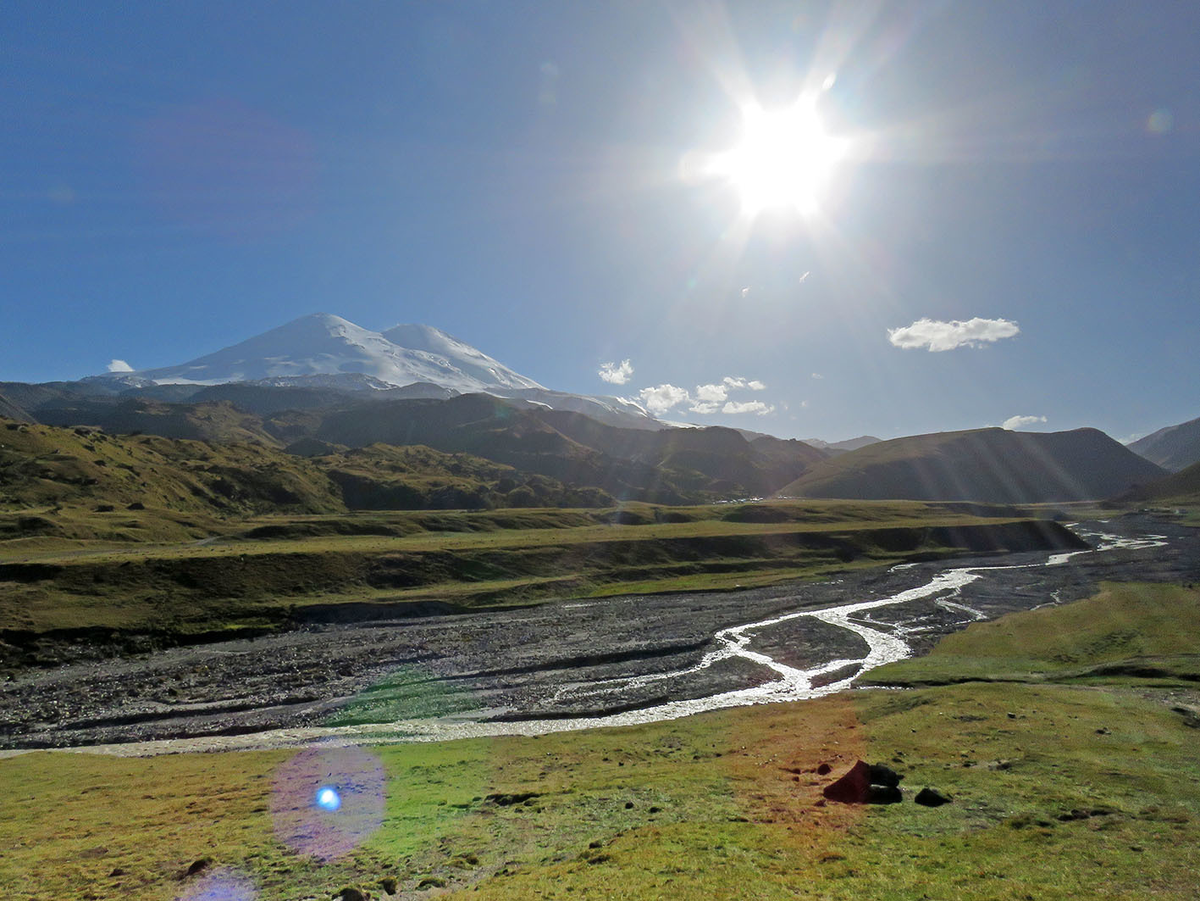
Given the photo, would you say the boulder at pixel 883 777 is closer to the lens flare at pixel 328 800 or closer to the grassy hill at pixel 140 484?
the lens flare at pixel 328 800

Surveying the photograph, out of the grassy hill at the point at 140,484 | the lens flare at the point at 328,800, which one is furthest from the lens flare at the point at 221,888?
the grassy hill at the point at 140,484

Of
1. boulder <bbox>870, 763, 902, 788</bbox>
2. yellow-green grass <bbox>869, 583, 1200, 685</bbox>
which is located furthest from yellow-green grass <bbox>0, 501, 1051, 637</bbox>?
boulder <bbox>870, 763, 902, 788</bbox>

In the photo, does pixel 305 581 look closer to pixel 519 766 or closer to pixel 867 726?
pixel 519 766

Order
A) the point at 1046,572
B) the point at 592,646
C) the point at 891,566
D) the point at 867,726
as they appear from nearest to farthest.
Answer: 1. the point at 867,726
2. the point at 592,646
3. the point at 1046,572
4. the point at 891,566

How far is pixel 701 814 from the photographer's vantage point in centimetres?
2384

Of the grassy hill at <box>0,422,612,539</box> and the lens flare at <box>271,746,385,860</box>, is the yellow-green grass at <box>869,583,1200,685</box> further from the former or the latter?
the grassy hill at <box>0,422,612,539</box>

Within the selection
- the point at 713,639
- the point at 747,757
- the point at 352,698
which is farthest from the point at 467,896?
the point at 713,639

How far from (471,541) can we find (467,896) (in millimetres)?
106583

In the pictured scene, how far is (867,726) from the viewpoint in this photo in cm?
Answer: 3816

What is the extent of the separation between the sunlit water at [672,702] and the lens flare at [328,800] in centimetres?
470

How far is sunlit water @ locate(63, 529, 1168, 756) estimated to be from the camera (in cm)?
4297

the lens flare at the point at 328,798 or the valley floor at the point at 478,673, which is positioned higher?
the lens flare at the point at 328,798

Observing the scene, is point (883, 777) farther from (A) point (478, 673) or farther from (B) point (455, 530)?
(B) point (455, 530)

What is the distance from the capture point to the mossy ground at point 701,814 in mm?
17844
